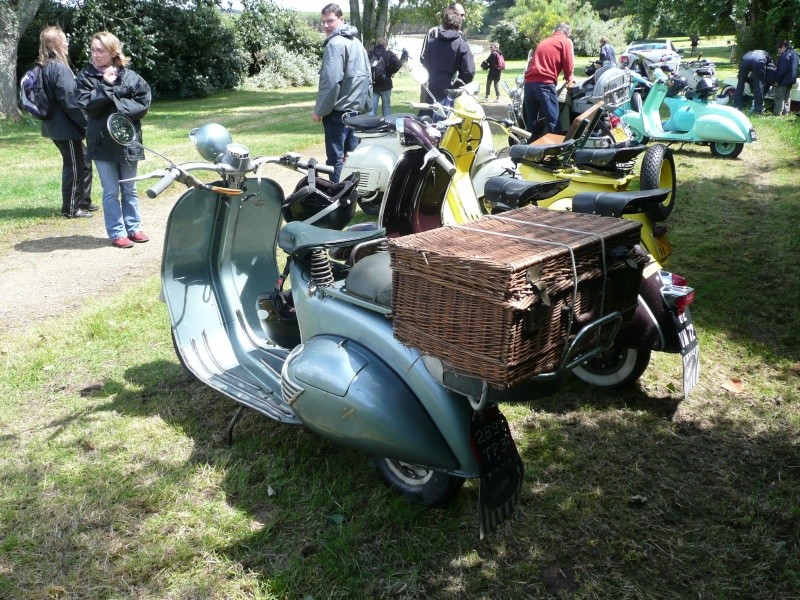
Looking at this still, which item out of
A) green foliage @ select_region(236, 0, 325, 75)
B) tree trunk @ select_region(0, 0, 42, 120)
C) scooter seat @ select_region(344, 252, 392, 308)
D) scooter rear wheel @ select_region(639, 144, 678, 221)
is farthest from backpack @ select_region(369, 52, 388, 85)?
green foliage @ select_region(236, 0, 325, 75)

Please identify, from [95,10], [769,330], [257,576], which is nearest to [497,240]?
[257,576]

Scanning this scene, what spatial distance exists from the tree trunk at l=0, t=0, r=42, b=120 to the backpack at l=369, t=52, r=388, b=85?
25.4 ft

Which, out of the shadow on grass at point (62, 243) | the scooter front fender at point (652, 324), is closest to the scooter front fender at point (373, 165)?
the shadow on grass at point (62, 243)

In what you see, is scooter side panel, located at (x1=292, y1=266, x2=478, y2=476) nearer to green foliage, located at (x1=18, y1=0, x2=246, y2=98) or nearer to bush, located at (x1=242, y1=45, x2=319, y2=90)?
green foliage, located at (x1=18, y1=0, x2=246, y2=98)

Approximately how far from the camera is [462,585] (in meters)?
2.48

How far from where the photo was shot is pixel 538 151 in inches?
211

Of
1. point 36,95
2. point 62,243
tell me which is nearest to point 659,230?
point 62,243

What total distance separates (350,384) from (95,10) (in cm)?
2037

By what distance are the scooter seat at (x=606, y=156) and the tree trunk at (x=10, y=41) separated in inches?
539

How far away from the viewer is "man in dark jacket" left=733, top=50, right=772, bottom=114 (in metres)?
14.8

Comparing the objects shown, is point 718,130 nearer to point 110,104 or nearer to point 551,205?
point 551,205

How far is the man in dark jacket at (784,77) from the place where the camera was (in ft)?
47.1

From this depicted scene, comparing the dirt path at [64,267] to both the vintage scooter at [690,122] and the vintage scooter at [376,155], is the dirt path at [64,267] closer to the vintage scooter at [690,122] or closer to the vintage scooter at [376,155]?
the vintage scooter at [376,155]

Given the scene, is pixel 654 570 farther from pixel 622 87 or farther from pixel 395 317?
pixel 622 87
